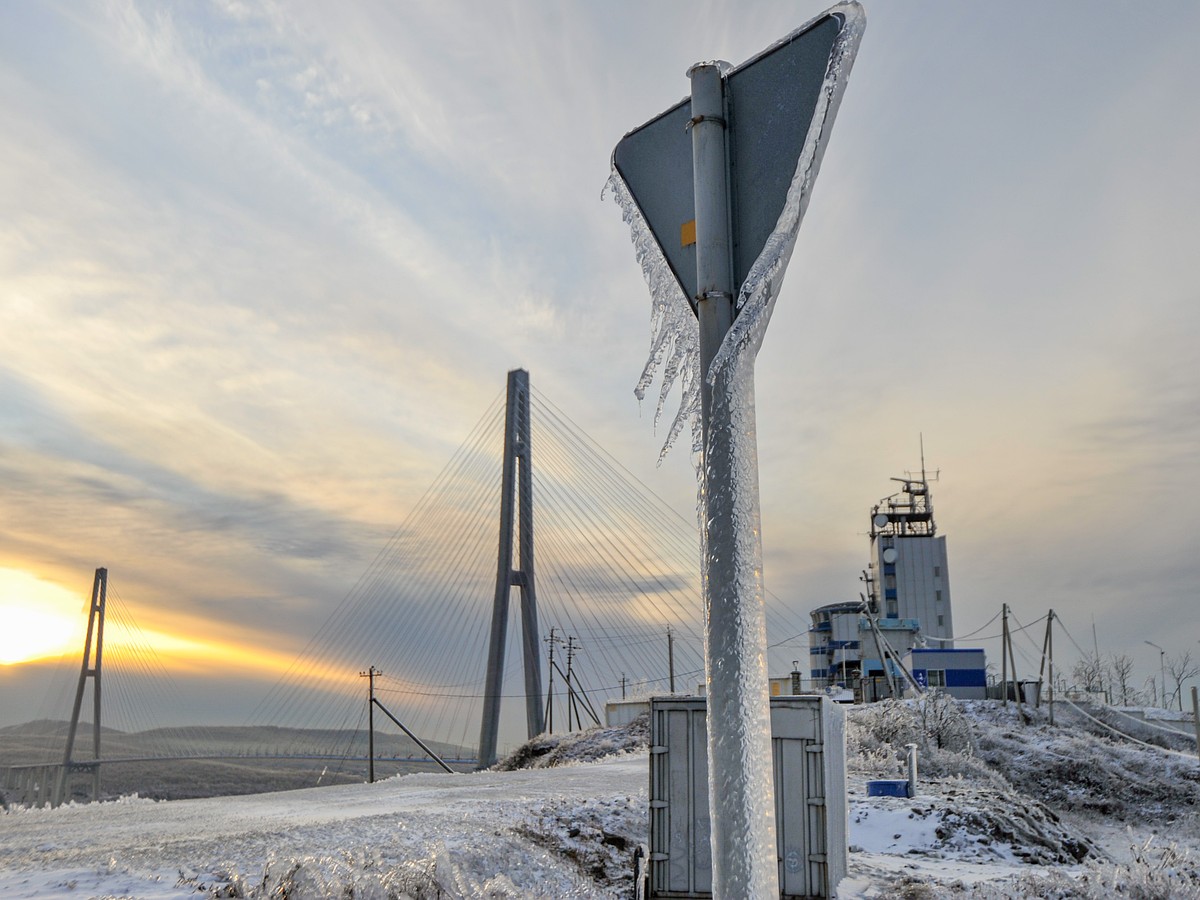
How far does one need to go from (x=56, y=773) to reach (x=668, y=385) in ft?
292

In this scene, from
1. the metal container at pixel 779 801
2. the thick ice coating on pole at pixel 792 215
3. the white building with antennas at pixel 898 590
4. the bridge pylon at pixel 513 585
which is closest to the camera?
the thick ice coating on pole at pixel 792 215

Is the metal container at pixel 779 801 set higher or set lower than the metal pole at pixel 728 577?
lower

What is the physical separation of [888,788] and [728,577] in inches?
637

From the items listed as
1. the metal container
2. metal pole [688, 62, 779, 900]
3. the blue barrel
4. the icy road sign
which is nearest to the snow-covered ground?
the blue barrel

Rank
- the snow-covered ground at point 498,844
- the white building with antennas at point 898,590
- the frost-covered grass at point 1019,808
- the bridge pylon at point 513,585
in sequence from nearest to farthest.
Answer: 1. the snow-covered ground at point 498,844
2. the frost-covered grass at point 1019,808
3. the bridge pylon at point 513,585
4. the white building with antennas at point 898,590

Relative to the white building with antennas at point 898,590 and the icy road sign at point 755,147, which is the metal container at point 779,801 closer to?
the icy road sign at point 755,147

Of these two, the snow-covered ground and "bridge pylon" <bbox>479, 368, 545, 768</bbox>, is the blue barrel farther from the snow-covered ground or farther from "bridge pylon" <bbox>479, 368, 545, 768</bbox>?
"bridge pylon" <bbox>479, 368, 545, 768</bbox>

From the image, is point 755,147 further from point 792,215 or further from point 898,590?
point 898,590

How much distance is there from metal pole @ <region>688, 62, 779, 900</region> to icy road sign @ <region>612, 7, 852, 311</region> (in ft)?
0.18

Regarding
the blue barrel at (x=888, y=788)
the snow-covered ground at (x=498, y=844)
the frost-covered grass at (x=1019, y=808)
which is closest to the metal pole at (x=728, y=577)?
the snow-covered ground at (x=498, y=844)

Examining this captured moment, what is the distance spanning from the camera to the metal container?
878cm

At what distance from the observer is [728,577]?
252cm

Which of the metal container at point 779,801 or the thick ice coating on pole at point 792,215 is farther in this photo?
the metal container at point 779,801

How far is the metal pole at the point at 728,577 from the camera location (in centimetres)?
239
